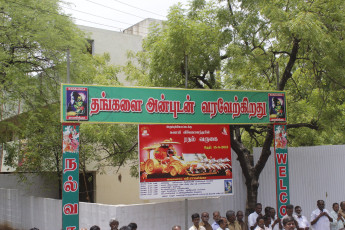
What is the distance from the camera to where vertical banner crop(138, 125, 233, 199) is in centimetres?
995

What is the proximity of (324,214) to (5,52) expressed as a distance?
11.3m

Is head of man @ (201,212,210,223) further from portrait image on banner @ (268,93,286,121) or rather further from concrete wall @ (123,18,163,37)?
concrete wall @ (123,18,163,37)

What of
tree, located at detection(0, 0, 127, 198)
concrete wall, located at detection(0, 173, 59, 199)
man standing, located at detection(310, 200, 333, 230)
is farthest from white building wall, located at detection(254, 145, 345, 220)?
concrete wall, located at detection(0, 173, 59, 199)

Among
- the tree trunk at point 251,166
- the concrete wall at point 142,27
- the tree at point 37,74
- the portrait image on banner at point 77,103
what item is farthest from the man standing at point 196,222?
the concrete wall at point 142,27

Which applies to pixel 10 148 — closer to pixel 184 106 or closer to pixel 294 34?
pixel 184 106

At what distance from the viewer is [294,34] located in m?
11.1

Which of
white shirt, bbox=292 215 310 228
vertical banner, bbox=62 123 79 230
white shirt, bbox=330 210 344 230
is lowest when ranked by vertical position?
white shirt, bbox=330 210 344 230

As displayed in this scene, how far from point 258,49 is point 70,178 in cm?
750

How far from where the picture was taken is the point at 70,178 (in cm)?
923

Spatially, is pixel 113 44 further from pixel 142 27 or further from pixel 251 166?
pixel 251 166

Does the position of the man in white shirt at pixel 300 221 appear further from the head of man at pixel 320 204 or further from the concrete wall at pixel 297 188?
the concrete wall at pixel 297 188

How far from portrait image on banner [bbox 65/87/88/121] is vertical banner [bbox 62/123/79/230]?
0.25m

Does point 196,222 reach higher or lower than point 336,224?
higher

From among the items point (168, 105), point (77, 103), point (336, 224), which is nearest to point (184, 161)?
point (168, 105)
